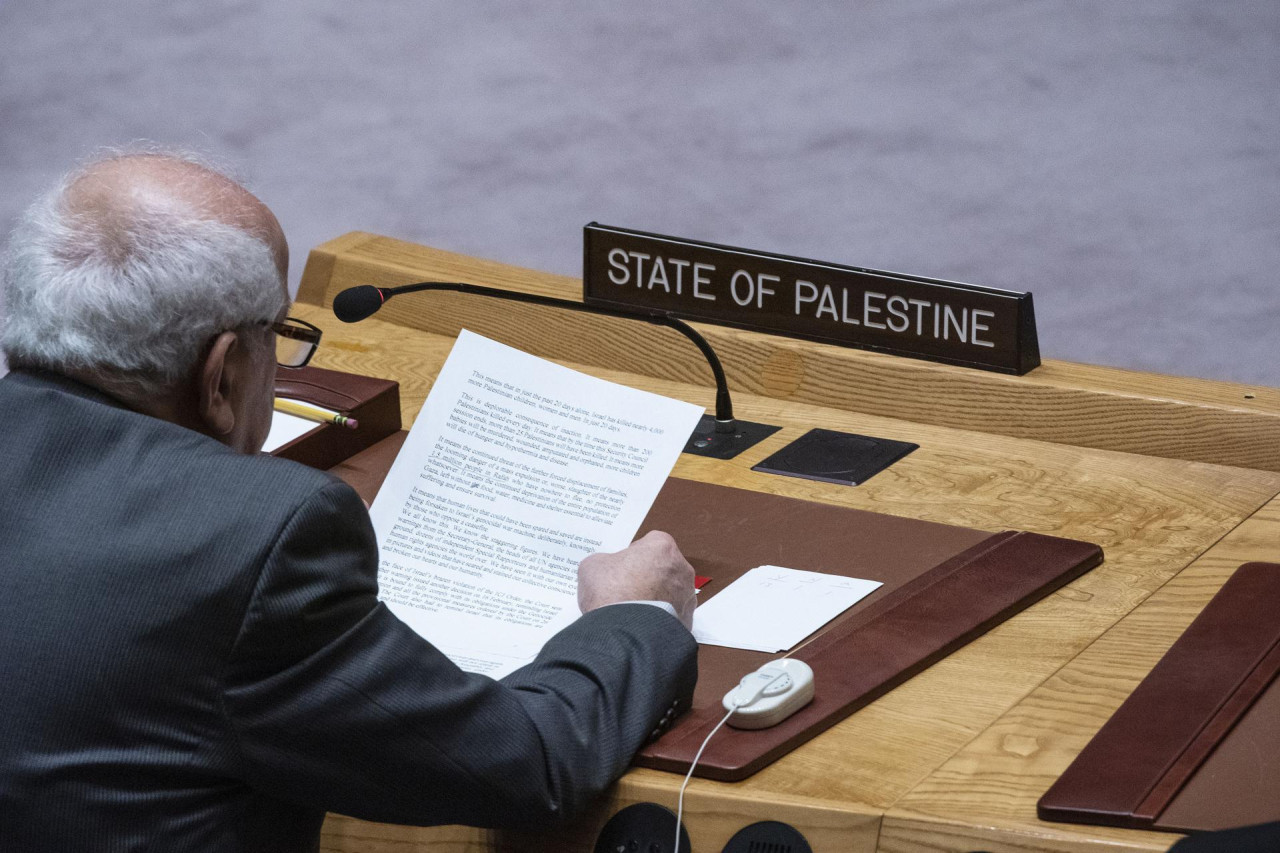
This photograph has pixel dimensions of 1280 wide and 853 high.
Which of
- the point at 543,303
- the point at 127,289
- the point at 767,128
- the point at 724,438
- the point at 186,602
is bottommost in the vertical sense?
the point at 767,128

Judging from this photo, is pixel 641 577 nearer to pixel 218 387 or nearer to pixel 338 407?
pixel 218 387

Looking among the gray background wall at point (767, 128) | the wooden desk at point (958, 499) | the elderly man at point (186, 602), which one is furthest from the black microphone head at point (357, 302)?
the gray background wall at point (767, 128)

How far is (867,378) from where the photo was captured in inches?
88.5

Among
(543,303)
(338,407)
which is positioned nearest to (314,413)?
(338,407)

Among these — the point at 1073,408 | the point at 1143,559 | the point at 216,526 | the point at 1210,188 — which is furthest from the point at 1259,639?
the point at 1210,188

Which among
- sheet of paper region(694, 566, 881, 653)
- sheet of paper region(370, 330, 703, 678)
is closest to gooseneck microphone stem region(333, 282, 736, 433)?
sheet of paper region(370, 330, 703, 678)

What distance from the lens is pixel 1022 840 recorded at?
126cm

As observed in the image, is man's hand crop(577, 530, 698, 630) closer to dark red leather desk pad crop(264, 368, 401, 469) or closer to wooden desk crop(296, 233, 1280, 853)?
wooden desk crop(296, 233, 1280, 853)

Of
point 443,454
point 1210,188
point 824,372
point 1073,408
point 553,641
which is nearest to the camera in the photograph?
point 553,641

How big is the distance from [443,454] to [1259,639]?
818 millimetres

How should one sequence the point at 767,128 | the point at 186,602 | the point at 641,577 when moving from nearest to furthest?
1. the point at 186,602
2. the point at 641,577
3. the point at 767,128

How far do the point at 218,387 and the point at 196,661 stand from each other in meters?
0.23

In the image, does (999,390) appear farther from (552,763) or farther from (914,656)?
(552,763)

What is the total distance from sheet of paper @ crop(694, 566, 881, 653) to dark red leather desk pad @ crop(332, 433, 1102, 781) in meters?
0.01
